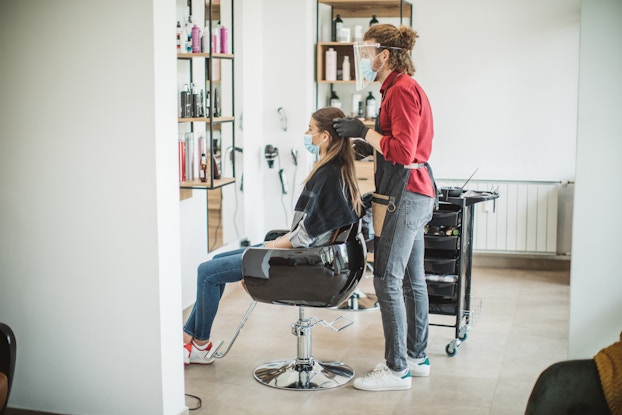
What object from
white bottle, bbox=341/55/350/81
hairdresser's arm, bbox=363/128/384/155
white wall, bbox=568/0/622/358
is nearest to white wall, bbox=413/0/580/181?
white bottle, bbox=341/55/350/81

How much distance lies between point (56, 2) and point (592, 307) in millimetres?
2158

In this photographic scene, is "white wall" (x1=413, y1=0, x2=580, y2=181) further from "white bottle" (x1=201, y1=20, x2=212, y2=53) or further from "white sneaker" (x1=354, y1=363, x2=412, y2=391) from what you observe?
"white sneaker" (x1=354, y1=363, x2=412, y2=391)

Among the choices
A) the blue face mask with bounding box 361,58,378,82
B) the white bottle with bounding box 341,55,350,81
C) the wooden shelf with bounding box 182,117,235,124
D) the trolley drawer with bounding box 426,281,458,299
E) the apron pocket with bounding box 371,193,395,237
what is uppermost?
the white bottle with bounding box 341,55,350,81

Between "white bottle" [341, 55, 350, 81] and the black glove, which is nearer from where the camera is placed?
the black glove

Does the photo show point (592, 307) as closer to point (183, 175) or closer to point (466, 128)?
point (183, 175)

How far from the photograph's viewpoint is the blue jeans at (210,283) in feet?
12.1

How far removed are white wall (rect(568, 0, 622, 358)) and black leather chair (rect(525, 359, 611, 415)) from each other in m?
0.57

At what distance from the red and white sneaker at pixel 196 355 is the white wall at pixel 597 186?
1.80m

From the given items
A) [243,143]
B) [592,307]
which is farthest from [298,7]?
[592,307]

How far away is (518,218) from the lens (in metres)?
6.02

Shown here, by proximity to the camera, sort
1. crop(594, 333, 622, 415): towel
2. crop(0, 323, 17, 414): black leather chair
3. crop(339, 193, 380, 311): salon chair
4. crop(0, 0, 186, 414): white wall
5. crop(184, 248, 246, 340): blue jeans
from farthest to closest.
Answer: crop(339, 193, 380, 311): salon chair, crop(184, 248, 246, 340): blue jeans, crop(0, 0, 186, 414): white wall, crop(0, 323, 17, 414): black leather chair, crop(594, 333, 622, 415): towel

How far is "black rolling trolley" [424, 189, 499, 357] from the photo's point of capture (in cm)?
405

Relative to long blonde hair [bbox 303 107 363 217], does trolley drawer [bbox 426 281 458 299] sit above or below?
below

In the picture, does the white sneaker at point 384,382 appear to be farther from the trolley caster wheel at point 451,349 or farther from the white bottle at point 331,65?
the white bottle at point 331,65
